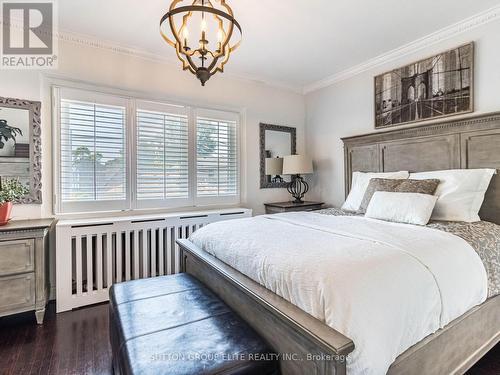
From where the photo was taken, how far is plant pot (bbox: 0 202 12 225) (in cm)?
227

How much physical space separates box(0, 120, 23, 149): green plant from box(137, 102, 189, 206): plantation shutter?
1.08 m

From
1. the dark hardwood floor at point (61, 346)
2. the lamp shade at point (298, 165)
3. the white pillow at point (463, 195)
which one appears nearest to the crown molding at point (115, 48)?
the lamp shade at point (298, 165)

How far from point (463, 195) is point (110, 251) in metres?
3.26

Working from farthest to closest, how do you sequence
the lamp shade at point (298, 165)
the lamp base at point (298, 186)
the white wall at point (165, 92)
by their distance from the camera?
the lamp base at point (298, 186) < the lamp shade at point (298, 165) < the white wall at point (165, 92)

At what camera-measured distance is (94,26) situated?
2625mm

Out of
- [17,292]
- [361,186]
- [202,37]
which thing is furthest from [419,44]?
[17,292]

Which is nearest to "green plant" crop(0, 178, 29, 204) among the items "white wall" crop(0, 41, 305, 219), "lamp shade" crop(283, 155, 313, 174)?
"white wall" crop(0, 41, 305, 219)

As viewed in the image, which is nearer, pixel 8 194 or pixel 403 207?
pixel 403 207

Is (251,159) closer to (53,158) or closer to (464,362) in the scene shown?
(53,158)

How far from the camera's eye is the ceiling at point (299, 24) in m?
2.33

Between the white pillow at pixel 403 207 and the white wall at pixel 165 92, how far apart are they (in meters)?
1.91

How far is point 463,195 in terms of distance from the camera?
2242mm

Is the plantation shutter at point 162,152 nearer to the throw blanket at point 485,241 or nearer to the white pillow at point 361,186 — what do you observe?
the white pillow at point 361,186

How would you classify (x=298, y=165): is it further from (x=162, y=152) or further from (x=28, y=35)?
(x=28, y=35)
